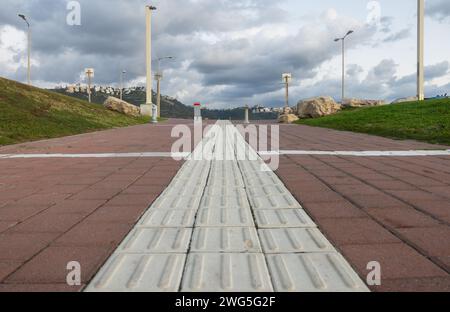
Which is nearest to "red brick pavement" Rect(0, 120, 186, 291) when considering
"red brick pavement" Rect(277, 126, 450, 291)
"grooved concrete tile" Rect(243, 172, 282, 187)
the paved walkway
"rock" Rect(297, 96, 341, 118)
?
the paved walkway

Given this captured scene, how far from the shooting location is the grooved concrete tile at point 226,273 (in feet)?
7.45

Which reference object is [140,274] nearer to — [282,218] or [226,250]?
[226,250]

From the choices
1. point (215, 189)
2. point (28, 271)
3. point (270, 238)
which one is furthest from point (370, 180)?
point (28, 271)

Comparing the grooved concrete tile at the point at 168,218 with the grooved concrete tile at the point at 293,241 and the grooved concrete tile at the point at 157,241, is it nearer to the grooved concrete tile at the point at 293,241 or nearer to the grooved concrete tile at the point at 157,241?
the grooved concrete tile at the point at 157,241

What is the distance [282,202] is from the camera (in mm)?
4207

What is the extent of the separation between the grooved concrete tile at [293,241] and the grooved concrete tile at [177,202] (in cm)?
107

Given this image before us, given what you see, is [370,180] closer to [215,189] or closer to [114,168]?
[215,189]

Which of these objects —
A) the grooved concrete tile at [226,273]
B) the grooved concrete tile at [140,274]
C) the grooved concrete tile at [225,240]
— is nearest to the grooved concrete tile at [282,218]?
the grooved concrete tile at [225,240]

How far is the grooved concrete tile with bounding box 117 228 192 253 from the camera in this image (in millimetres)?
2848

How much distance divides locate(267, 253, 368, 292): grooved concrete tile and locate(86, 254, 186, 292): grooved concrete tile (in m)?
0.62

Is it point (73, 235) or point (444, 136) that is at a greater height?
point (444, 136)

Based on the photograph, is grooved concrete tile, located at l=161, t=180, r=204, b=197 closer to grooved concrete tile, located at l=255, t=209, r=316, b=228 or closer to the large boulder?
grooved concrete tile, located at l=255, t=209, r=316, b=228

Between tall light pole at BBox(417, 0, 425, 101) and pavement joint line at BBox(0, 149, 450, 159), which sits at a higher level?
tall light pole at BBox(417, 0, 425, 101)

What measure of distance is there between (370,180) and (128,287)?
4.00m
